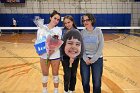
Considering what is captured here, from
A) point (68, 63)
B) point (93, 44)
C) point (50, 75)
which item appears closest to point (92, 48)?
point (93, 44)

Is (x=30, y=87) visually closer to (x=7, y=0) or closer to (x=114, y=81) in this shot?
(x=114, y=81)

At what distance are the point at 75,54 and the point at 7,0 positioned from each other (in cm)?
1664

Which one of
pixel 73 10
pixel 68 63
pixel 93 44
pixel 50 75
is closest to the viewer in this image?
pixel 93 44

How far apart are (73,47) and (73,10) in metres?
15.9

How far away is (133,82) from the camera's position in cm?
602

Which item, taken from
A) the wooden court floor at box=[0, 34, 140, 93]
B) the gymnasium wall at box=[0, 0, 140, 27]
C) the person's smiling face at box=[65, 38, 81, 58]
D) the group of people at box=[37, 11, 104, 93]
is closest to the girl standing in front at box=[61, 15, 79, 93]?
the group of people at box=[37, 11, 104, 93]

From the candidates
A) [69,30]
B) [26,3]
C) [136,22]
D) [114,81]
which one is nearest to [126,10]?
[136,22]

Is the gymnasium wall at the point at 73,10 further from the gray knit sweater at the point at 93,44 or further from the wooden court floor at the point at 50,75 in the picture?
the gray knit sweater at the point at 93,44

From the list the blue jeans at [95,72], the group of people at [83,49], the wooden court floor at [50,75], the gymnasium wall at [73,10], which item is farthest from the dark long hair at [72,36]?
the gymnasium wall at [73,10]

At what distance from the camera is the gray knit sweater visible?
3.90m

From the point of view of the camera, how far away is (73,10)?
19.6 m

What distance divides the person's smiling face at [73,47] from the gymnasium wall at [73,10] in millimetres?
15433

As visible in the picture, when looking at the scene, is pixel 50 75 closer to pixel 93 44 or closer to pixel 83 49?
pixel 83 49

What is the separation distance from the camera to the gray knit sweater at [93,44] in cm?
390
